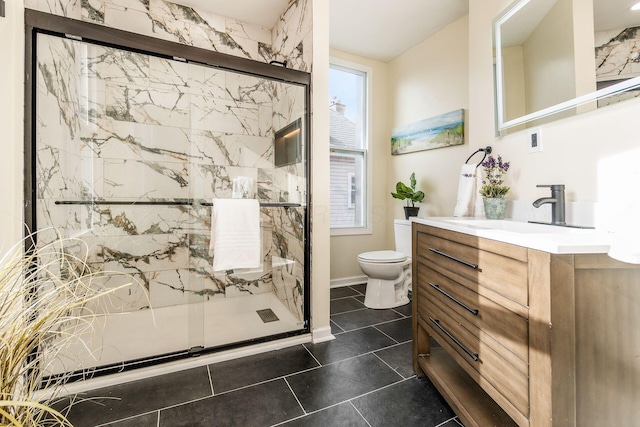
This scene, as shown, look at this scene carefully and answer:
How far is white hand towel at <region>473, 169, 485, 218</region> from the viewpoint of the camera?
1804mm

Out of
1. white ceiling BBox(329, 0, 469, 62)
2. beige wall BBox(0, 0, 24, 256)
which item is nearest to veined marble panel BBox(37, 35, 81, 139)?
beige wall BBox(0, 0, 24, 256)

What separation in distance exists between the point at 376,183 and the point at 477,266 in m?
2.42

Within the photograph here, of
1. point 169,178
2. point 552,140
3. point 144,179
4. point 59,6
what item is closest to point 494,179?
point 552,140

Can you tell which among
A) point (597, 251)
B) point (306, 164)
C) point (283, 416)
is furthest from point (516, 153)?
point (283, 416)

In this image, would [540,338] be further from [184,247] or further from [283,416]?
[184,247]

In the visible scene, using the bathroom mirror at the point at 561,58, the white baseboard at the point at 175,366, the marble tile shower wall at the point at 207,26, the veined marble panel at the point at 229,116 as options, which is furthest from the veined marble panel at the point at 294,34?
the white baseboard at the point at 175,366

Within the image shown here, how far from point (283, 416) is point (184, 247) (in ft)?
4.68

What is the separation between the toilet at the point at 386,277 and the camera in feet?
8.27

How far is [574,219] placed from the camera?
1.35m

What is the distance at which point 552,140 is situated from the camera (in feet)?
4.83

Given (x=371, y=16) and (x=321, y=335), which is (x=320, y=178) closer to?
(x=321, y=335)

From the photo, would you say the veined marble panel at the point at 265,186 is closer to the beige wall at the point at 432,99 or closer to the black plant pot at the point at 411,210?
the black plant pot at the point at 411,210

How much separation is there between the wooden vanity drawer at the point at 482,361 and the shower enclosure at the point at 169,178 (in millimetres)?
1006

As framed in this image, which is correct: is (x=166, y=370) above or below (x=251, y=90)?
below
